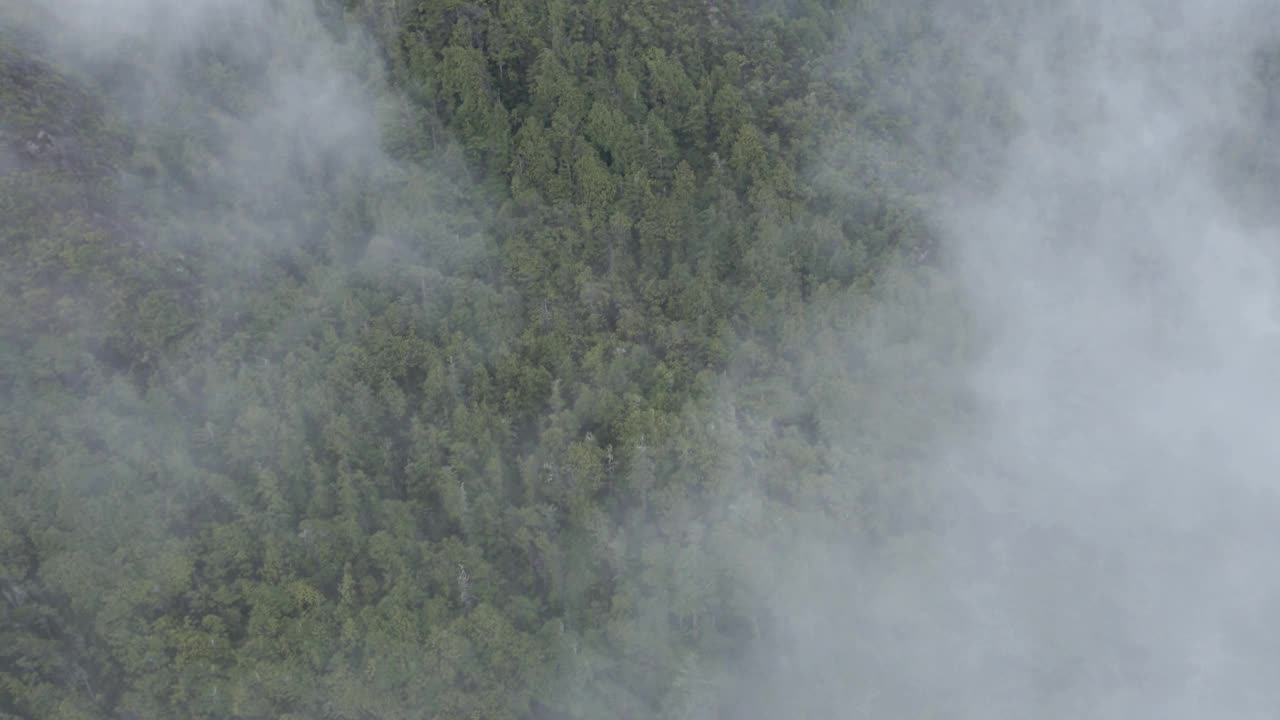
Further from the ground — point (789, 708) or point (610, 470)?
point (610, 470)

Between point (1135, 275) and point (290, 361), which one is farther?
point (1135, 275)

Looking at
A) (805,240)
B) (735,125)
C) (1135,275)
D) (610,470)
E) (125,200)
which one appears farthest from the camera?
(1135,275)

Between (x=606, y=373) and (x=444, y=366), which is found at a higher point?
(x=606, y=373)

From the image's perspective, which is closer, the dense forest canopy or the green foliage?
the green foliage

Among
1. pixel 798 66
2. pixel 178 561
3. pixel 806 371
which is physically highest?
pixel 798 66

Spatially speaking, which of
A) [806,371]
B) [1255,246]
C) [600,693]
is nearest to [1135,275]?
[1255,246]

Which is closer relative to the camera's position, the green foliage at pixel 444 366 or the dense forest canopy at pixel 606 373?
the green foliage at pixel 444 366

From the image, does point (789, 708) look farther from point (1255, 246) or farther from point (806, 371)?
point (1255, 246)

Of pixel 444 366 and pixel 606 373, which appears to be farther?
pixel 606 373
